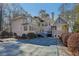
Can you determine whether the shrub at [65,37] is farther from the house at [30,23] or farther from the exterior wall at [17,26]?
the exterior wall at [17,26]

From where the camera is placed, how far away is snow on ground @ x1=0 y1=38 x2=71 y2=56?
309cm

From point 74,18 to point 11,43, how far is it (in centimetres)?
106

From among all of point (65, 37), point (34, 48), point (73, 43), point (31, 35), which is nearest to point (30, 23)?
point (31, 35)

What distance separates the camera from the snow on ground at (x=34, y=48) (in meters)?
3.09

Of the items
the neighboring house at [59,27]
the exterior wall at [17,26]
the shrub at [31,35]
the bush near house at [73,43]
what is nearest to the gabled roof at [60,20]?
the neighboring house at [59,27]

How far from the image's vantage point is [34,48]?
309 centimetres

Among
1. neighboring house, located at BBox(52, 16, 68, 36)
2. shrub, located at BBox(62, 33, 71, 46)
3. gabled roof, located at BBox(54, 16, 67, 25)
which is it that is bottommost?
shrub, located at BBox(62, 33, 71, 46)

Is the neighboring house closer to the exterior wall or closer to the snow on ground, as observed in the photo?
the snow on ground

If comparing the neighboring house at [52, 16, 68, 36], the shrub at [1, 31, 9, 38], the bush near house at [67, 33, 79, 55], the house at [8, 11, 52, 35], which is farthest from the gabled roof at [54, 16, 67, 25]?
the shrub at [1, 31, 9, 38]

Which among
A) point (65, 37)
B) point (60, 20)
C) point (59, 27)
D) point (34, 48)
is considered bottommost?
point (34, 48)

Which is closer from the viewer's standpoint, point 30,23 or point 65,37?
point 65,37

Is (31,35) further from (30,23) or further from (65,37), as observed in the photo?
(65,37)

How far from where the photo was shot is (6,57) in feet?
10.2

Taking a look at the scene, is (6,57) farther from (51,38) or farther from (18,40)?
(51,38)
